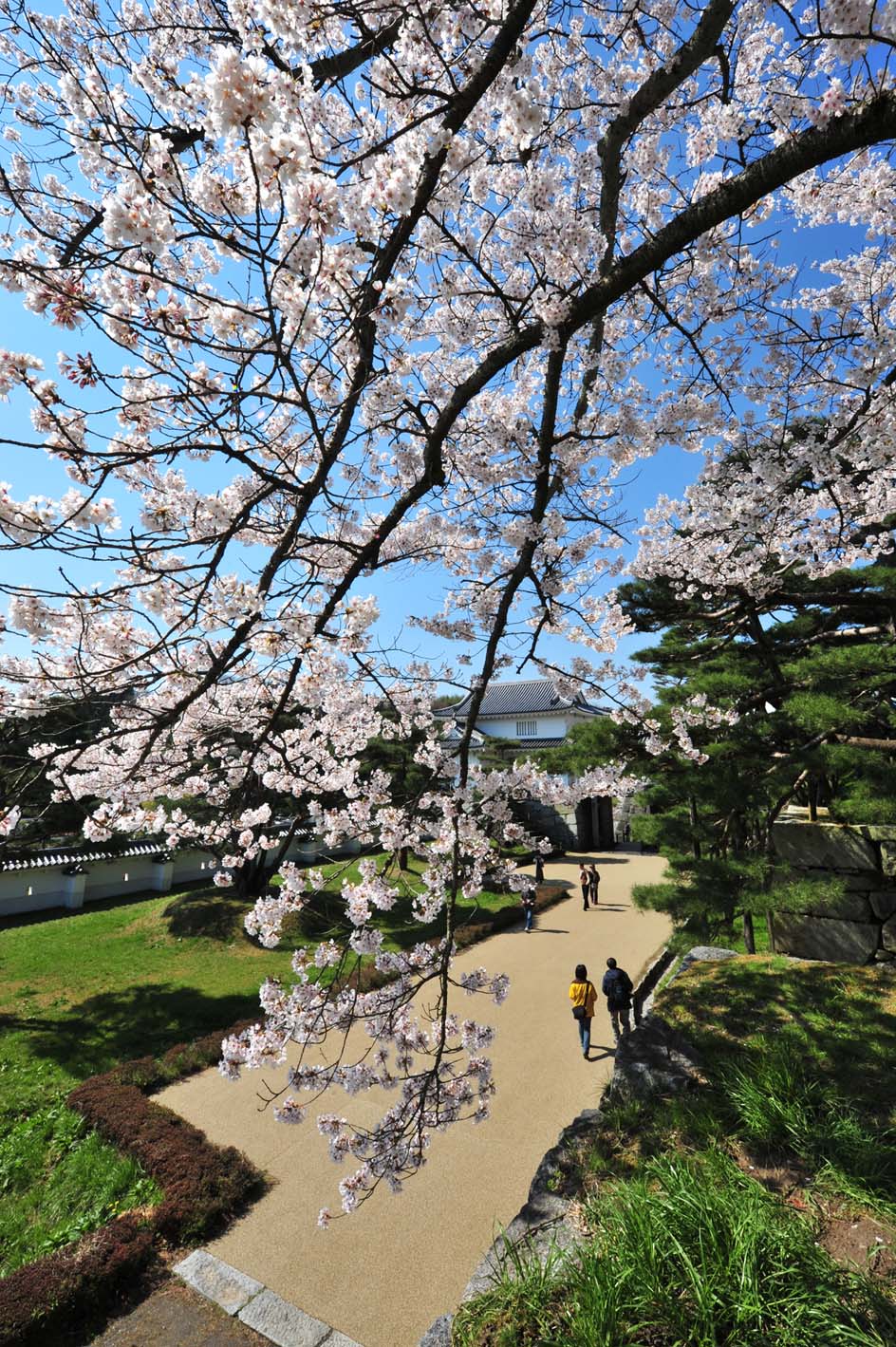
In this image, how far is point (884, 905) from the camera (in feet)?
22.5

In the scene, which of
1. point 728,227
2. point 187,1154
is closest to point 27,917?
point 187,1154

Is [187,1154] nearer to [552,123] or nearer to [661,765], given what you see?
[661,765]

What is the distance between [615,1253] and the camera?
107 inches

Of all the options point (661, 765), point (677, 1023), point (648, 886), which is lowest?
point (677, 1023)

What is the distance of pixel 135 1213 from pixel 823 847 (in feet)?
25.2

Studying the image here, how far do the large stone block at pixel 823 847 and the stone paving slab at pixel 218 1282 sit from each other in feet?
21.7

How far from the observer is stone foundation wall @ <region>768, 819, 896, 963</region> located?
6844 mm

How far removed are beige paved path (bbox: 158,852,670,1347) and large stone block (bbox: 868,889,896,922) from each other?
3.44 m

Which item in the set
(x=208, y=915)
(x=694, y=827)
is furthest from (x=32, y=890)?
(x=694, y=827)

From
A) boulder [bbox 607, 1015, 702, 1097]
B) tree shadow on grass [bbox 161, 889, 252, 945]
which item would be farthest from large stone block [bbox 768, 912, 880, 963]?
tree shadow on grass [bbox 161, 889, 252, 945]

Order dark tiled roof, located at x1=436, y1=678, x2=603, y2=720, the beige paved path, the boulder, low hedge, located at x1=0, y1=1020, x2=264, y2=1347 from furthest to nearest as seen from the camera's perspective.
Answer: dark tiled roof, located at x1=436, y1=678, x2=603, y2=720, the boulder, the beige paved path, low hedge, located at x1=0, y1=1020, x2=264, y2=1347

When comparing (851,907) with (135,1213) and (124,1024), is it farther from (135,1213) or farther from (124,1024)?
(124,1024)

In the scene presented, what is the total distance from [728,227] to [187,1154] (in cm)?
810

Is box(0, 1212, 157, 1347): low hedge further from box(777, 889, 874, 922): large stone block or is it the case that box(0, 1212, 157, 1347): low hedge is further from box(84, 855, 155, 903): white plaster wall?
box(84, 855, 155, 903): white plaster wall
